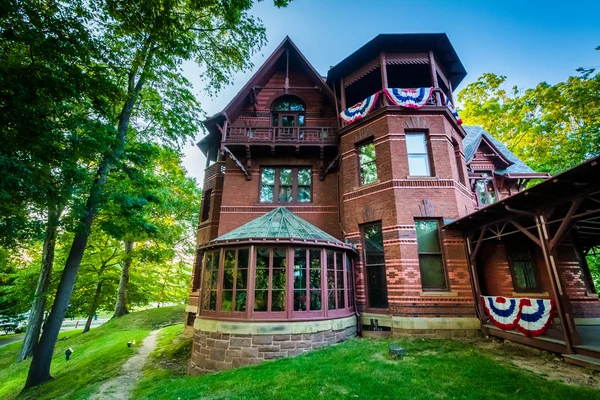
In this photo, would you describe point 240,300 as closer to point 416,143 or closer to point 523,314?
point 523,314

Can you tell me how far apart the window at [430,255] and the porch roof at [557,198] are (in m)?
1.17

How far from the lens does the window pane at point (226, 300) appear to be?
329 inches

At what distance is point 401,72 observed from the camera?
13.0m

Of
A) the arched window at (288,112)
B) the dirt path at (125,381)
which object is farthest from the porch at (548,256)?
the dirt path at (125,381)

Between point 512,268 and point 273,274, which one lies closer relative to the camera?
point 273,274

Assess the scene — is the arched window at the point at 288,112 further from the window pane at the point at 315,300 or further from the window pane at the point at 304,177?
the window pane at the point at 315,300

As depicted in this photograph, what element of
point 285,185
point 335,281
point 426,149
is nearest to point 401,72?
point 426,149

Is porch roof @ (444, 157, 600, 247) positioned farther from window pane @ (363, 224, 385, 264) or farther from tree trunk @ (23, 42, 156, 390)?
tree trunk @ (23, 42, 156, 390)

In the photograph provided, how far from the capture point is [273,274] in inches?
334

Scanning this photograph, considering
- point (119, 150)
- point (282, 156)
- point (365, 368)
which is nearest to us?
point (365, 368)

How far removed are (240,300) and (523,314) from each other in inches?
302

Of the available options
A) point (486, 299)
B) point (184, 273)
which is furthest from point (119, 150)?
point (184, 273)

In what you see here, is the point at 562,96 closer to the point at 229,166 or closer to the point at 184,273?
the point at 229,166

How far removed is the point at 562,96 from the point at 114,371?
2736 cm
